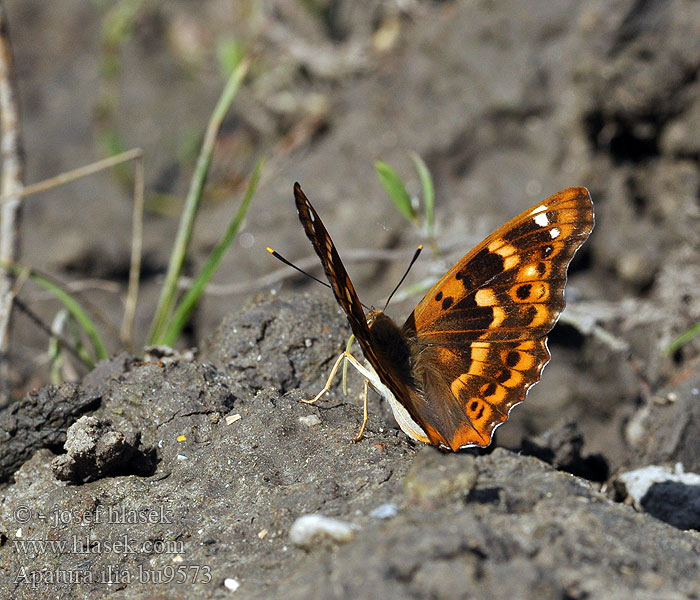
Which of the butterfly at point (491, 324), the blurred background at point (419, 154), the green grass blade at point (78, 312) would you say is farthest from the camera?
the blurred background at point (419, 154)

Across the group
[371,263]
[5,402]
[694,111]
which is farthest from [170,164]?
[694,111]

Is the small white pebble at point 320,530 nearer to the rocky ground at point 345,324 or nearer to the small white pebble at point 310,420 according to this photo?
the rocky ground at point 345,324

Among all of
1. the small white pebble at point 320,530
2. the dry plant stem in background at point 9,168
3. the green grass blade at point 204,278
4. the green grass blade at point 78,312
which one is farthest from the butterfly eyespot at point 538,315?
the dry plant stem in background at point 9,168

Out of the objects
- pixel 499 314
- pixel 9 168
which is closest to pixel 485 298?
pixel 499 314

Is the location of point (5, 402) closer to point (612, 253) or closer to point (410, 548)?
point (410, 548)

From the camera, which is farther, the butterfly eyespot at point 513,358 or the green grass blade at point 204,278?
the green grass blade at point 204,278

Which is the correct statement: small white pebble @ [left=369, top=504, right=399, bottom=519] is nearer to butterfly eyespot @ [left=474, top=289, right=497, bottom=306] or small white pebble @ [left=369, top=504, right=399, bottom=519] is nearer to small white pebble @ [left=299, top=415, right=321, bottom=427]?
small white pebble @ [left=299, top=415, right=321, bottom=427]
